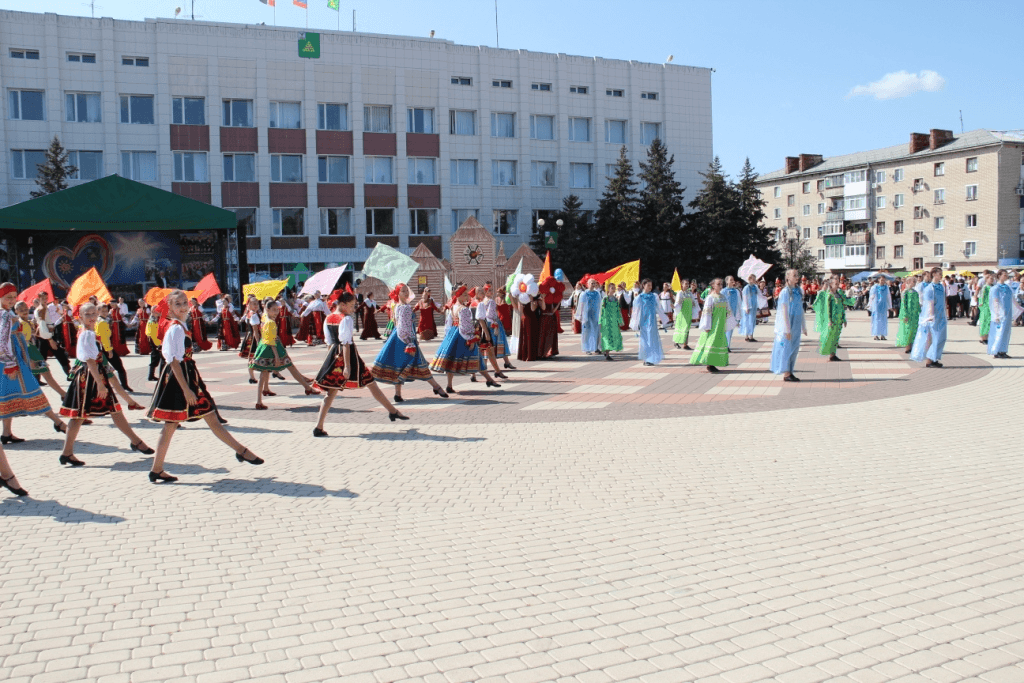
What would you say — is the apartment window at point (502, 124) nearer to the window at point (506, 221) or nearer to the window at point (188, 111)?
the window at point (506, 221)

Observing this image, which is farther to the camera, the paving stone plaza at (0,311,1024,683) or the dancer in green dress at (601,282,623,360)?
the dancer in green dress at (601,282,623,360)

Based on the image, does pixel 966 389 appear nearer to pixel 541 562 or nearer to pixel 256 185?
pixel 541 562

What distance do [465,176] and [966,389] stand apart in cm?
3991

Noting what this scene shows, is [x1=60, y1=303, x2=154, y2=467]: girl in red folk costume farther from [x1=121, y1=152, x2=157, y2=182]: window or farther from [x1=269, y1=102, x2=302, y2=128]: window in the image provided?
[x1=269, y1=102, x2=302, y2=128]: window

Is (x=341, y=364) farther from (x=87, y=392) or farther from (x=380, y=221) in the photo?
(x=380, y=221)

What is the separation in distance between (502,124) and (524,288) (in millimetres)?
33765

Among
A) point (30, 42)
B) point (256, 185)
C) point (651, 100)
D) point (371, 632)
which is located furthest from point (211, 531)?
point (651, 100)

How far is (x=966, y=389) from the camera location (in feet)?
41.1

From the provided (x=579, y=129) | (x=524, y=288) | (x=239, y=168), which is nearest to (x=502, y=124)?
(x=579, y=129)

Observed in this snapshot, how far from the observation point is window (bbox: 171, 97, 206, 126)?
44.1m

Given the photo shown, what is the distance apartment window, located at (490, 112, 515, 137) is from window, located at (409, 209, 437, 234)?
619 centimetres

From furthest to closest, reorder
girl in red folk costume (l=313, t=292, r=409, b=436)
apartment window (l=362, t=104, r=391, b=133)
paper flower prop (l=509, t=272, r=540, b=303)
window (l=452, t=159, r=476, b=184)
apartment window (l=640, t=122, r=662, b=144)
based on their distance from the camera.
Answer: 1. apartment window (l=640, t=122, r=662, b=144)
2. window (l=452, t=159, r=476, b=184)
3. apartment window (l=362, t=104, r=391, b=133)
4. paper flower prop (l=509, t=272, r=540, b=303)
5. girl in red folk costume (l=313, t=292, r=409, b=436)

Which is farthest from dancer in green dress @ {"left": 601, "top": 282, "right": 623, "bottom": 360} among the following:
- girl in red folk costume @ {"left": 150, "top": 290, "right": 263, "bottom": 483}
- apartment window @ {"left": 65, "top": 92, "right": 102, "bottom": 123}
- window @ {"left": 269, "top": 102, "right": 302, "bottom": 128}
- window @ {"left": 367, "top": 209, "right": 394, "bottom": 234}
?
apartment window @ {"left": 65, "top": 92, "right": 102, "bottom": 123}

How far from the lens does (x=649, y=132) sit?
54.5 meters
